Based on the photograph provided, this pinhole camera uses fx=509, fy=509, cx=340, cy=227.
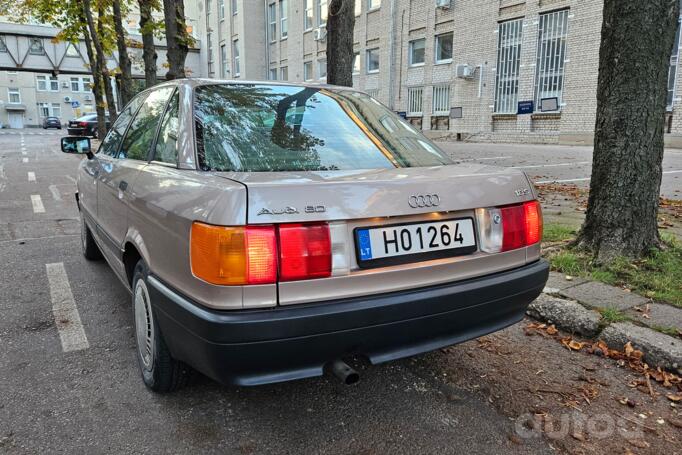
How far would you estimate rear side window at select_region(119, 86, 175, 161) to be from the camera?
3119 mm

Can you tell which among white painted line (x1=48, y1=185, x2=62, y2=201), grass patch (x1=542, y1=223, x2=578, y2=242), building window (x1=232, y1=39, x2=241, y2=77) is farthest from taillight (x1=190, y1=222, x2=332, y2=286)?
building window (x1=232, y1=39, x2=241, y2=77)

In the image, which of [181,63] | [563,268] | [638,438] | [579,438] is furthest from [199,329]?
[181,63]

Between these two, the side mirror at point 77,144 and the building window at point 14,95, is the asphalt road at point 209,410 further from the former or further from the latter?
the building window at point 14,95

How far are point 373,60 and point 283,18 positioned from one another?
35.8 ft

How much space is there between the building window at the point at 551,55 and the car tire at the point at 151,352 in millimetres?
19500

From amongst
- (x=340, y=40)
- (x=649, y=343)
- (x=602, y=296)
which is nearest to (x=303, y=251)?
(x=649, y=343)

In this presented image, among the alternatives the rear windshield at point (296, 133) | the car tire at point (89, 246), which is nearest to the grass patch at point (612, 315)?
the rear windshield at point (296, 133)

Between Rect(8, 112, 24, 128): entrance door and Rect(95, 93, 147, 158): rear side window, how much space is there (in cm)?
7632

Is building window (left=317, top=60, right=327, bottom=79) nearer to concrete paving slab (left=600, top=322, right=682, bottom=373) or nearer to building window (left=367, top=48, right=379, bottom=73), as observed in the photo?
building window (left=367, top=48, right=379, bottom=73)

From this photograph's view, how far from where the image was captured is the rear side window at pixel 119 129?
3.83 meters

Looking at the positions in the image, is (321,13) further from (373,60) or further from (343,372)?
(343,372)

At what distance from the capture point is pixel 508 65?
69.8 ft

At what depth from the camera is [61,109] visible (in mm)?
68875

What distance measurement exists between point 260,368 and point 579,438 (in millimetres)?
1496
